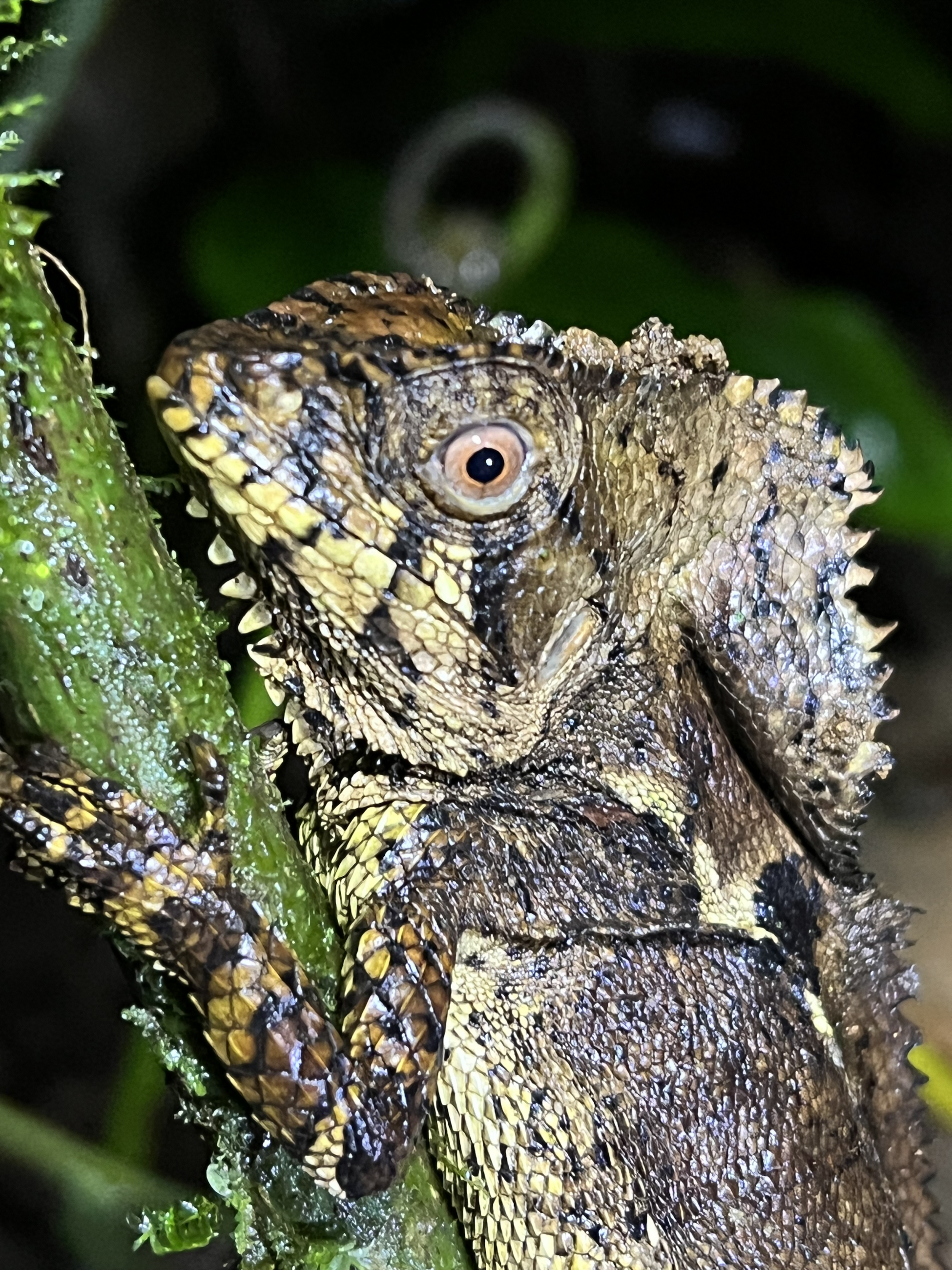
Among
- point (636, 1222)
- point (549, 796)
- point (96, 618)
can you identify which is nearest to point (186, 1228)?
point (636, 1222)

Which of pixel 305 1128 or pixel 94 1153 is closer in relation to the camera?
pixel 305 1128

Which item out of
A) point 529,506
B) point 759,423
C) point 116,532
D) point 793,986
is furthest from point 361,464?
point 793,986

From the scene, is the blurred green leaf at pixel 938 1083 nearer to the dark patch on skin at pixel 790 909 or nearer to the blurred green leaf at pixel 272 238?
the dark patch on skin at pixel 790 909

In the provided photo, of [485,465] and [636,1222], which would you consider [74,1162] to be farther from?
[485,465]

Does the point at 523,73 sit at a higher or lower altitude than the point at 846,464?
higher

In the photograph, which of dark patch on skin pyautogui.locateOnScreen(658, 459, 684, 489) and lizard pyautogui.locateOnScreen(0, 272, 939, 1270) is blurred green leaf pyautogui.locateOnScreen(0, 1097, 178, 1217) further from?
dark patch on skin pyautogui.locateOnScreen(658, 459, 684, 489)

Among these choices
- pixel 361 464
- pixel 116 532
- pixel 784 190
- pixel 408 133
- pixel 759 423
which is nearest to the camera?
pixel 116 532

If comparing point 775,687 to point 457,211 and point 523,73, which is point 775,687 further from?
point 523,73
